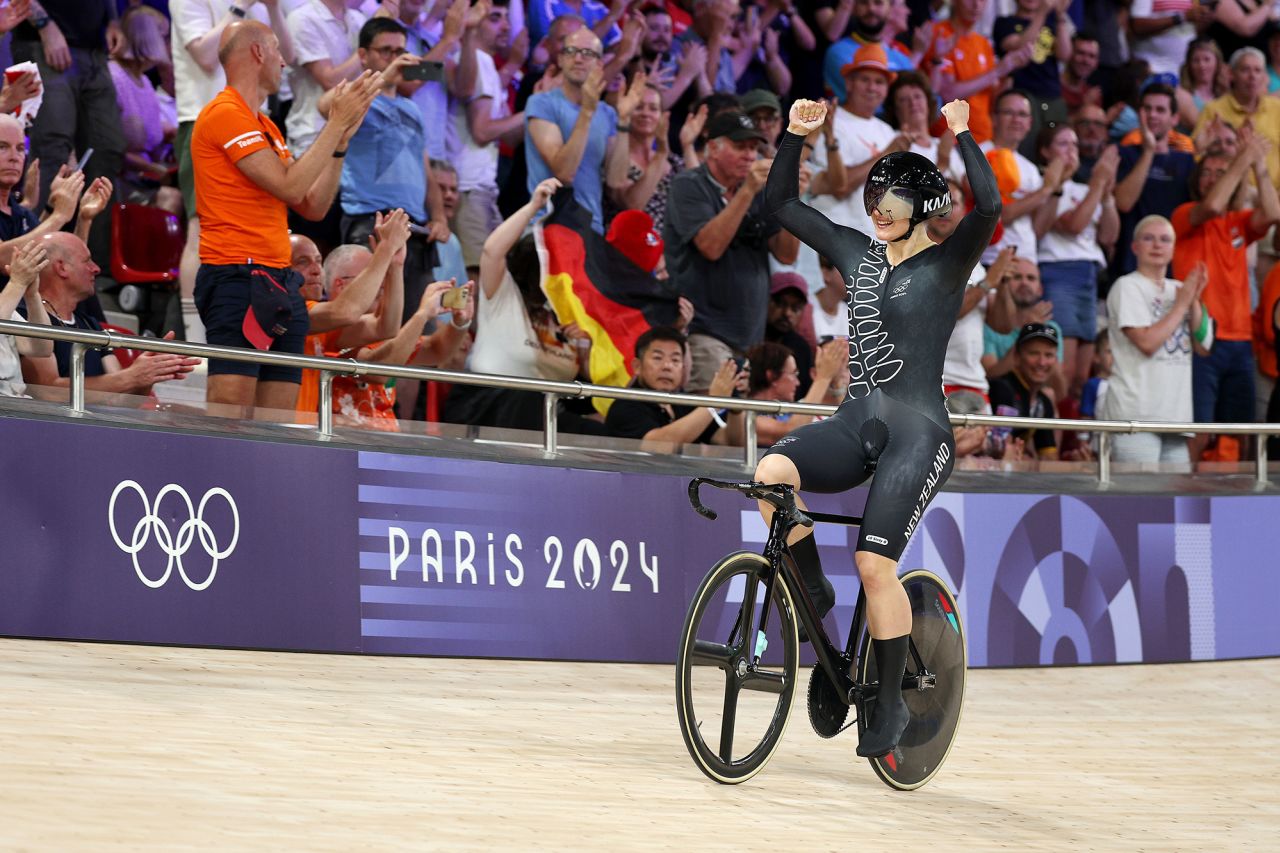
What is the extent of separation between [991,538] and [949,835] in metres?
3.74

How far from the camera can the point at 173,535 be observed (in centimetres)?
675

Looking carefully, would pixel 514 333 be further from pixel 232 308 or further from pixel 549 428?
pixel 232 308

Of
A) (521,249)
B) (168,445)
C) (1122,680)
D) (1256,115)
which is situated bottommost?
(1122,680)

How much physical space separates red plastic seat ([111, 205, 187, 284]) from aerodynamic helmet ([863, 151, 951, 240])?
13.7 feet

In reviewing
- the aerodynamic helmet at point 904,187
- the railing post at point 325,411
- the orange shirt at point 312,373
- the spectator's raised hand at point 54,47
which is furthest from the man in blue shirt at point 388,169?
the aerodynamic helmet at point 904,187

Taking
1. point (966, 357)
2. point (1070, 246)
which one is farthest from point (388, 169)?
point (1070, 246)

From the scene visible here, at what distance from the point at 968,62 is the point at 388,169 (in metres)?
5.26

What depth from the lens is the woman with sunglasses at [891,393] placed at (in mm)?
5516

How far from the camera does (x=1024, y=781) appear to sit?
A: 631cm

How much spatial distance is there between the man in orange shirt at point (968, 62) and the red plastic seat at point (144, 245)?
5967 millimetres

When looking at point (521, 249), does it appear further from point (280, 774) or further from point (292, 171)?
point (280, 774)

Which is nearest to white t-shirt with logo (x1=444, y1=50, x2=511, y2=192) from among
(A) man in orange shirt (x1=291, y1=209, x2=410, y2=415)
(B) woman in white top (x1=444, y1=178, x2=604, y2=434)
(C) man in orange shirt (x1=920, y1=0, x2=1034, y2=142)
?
(B) woman in white top (x1=444, y1=178, x2=604, y2=434)

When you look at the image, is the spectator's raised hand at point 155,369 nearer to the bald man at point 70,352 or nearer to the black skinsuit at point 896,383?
the bald man at point 70,352

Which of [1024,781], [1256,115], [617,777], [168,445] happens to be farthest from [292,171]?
[1256,115]
